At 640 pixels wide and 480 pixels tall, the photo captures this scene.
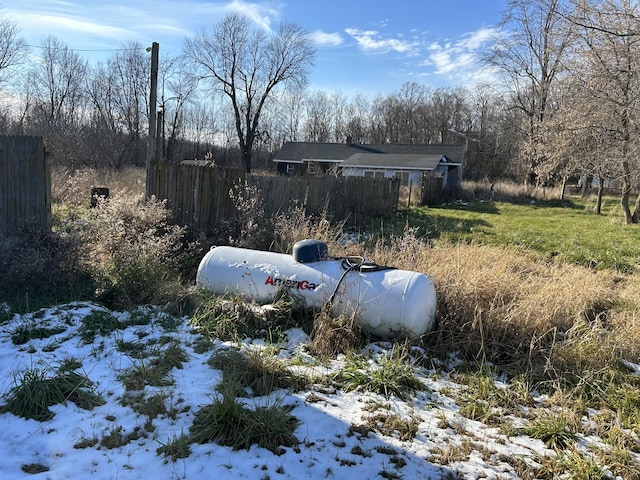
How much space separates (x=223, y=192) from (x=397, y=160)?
27129 mm

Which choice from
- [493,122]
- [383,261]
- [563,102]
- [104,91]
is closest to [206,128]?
[104,91]

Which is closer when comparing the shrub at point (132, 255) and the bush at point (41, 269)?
the bush at point (41, 269)

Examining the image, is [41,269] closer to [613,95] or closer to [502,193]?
[613,95]

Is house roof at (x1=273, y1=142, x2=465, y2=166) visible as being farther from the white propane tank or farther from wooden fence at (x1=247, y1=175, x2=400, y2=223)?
the white propane tank

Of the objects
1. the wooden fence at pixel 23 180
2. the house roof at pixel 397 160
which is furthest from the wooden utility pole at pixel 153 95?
the house roof at pixel 397 160

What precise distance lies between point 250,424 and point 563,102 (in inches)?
620

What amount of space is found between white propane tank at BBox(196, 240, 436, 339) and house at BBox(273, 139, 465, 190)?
23.2 meters

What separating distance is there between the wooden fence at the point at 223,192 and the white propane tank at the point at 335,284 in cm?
282

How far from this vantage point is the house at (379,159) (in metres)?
32.0

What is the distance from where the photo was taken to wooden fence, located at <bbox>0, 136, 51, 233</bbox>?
21.7 feet

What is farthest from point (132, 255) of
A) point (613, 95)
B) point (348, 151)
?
→ point (348, 151)

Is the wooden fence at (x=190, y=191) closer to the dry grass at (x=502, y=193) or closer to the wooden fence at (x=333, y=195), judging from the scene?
the wooden fence at (x=333, y=195)

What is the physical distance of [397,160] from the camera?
3362cm

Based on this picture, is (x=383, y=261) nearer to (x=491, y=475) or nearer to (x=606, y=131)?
(x=491, y=475)
